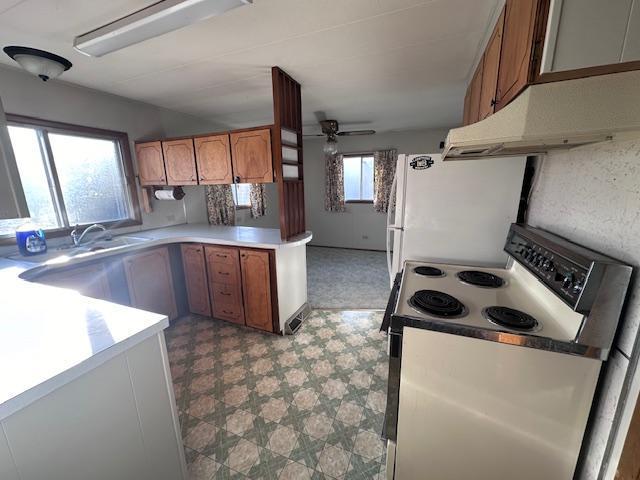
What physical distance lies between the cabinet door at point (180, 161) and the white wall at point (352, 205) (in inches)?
134

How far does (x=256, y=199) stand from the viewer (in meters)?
5.09

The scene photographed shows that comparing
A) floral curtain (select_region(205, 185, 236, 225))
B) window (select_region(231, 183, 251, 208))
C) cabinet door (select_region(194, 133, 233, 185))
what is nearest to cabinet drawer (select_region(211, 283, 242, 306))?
cabinet door (select_region(194, 133, 233, 185))

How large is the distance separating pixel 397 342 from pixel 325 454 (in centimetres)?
88

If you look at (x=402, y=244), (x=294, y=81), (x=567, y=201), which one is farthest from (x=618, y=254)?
(x=294, y=81)

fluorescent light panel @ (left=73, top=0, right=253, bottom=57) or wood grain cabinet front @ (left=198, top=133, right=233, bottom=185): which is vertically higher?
fluorescent light panel @ (left=73, top=0, right=253, bottom=57)

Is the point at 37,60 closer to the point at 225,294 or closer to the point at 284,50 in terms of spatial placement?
the point at 284,50

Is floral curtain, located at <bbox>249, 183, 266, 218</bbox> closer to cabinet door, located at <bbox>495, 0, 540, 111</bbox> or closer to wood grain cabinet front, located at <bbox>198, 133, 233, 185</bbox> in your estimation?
wood grain cabinet front, located at <bbox>198, 133, 233, 185</bbox>

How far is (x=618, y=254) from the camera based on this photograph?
33.0 inches

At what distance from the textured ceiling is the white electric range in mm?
1459

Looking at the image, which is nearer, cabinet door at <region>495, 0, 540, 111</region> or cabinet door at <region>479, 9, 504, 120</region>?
cabinet door at <region>495, 0, 540, 111</region>

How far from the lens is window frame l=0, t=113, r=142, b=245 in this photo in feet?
7.07

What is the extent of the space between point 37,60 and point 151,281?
5.92 feet

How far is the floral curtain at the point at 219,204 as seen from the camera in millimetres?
3832

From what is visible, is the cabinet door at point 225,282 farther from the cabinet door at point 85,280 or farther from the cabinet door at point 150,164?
the cabinet door at point 150,164
